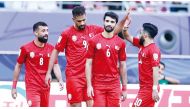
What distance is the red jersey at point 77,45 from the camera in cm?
1756

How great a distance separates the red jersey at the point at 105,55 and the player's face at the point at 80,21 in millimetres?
586

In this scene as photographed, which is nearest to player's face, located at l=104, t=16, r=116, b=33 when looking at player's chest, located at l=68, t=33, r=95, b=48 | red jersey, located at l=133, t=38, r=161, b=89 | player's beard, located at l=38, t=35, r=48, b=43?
player's chest, located at l=68, t=33, r=95, b=48

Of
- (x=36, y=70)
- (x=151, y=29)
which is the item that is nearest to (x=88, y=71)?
(x=151, y=29)

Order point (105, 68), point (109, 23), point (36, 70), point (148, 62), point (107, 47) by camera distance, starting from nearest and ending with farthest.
→ 1. point (109, 23)
2. point (107, 47)
3. point (105, 68)
4. point (148, 62)
5. point (36, 70)

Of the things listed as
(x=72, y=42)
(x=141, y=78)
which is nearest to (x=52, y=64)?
(x=72, y=42)

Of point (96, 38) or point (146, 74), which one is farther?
point (146, 74)

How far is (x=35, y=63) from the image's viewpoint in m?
18.0

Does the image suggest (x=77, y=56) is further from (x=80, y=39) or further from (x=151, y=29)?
(x=151, y=29)

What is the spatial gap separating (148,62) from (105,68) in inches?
34.7

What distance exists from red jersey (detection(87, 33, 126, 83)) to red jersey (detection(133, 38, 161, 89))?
52 centimetres

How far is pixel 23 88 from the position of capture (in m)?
19.7

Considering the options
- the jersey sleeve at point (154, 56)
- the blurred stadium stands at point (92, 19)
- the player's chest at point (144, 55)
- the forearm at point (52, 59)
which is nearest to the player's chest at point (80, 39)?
the forearm at point (52, 59)

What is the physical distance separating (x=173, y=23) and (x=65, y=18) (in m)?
2.90

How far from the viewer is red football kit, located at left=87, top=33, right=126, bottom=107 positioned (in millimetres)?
16812
